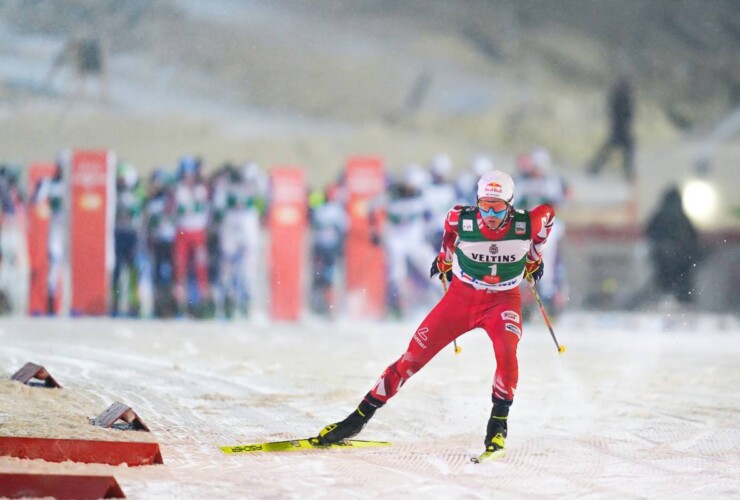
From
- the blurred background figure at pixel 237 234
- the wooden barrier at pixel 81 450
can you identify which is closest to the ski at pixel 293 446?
the wooden barrier at pixel 81 450

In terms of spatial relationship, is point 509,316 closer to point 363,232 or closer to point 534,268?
point 534,268

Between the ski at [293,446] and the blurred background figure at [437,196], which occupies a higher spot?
the blurred background figure at [437,196]

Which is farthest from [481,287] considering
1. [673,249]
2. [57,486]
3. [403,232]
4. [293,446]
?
[673,249]

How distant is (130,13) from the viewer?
657 inches

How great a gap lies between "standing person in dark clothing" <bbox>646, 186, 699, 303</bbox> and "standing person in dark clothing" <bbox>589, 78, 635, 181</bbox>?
3.50 metres

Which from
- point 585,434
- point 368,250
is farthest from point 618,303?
point 585,434

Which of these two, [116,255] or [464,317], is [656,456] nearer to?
[464,317]

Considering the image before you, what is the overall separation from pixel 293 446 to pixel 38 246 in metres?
7.47

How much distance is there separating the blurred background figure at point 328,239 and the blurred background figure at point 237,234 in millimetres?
610

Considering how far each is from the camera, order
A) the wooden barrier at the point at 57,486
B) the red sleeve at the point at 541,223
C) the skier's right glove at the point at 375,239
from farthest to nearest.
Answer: the skier's right glove at the point at 375,239 → the red sleeve at the point at 541,223 → the wooden barrier at the point at 57,486

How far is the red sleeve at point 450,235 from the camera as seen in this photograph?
4.69 metres

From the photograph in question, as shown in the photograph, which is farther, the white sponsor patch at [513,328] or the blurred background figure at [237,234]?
the blurred background figure at [237,234]

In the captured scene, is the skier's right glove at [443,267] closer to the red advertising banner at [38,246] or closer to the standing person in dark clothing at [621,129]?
the red advertising banner at [38,246]

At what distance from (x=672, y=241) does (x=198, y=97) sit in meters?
8.84
